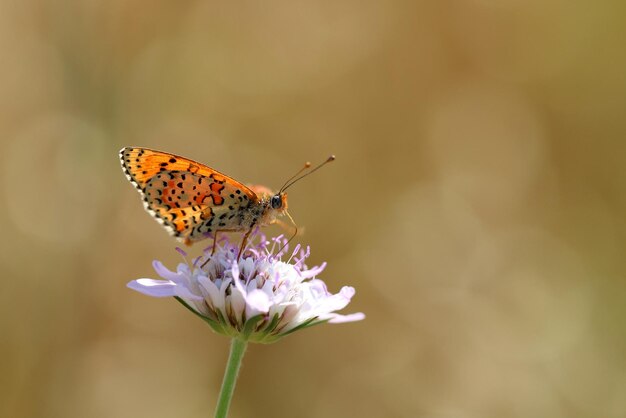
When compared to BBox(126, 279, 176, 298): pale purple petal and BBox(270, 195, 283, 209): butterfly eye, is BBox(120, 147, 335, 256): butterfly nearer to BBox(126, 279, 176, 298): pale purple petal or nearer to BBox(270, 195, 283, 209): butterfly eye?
BBox(270, 195, 283, 209): butterfly eye

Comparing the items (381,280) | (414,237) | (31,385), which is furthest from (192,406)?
(414,237)

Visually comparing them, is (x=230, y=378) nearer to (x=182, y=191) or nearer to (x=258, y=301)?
(x=258, y=301)

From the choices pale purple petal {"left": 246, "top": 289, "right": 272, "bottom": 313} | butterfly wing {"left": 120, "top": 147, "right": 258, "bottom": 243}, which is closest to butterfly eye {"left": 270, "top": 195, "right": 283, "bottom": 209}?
butterfly wing {"left": 120, "top": 147, "right": 258, "bottom": 243}

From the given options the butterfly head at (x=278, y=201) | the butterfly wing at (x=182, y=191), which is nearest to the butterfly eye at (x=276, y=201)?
the butterfly head at (x=278, y=201)

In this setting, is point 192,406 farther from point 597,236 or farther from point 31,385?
point 597,236

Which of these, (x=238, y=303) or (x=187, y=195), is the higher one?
(x=187, y=195)

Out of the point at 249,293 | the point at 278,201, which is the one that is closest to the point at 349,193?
the point at 278,201

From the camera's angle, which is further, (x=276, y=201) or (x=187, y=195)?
(x=276, y=201)
